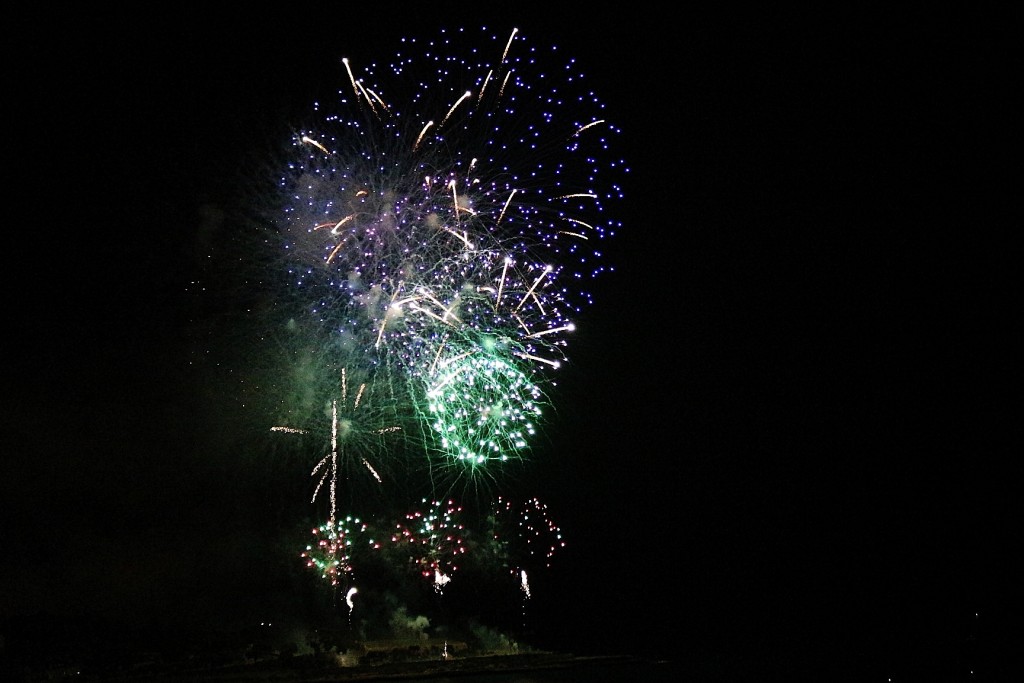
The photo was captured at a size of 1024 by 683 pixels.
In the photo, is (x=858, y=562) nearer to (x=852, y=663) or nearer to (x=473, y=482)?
(x=852, y=663)

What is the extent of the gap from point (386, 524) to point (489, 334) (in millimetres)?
9345

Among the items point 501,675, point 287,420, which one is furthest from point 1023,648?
point 287,420

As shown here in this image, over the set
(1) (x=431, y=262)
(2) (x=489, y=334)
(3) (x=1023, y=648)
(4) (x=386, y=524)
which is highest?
(1) (x=431, y=262)

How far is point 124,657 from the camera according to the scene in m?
14.7

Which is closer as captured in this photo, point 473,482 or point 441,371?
point 441,371

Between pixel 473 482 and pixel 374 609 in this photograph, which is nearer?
pixel 374 609

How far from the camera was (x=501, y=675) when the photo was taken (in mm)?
14164

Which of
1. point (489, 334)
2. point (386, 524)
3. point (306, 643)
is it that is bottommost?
point (306, 643)

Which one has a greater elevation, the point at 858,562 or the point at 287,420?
the point at 287,420

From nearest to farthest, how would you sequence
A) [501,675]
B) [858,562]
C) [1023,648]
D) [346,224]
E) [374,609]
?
[346,224] → [501,675] → [1023,648] → [374,609] → [858,562]

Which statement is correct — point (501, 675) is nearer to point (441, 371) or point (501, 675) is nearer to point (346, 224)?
point (441, 371)

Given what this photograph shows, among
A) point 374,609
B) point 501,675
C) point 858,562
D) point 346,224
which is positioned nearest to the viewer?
point 346,224

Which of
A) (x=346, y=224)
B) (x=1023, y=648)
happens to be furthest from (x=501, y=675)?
(x=1023, y=648)

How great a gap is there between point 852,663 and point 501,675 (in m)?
6.48
